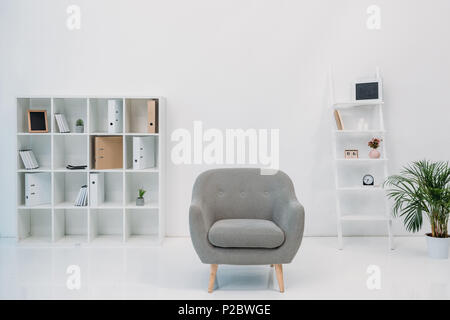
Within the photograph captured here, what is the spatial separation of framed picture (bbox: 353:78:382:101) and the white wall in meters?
0.19

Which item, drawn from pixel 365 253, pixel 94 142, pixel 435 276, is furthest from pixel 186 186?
pixel 435 276

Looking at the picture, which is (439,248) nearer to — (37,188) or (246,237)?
(246,237)

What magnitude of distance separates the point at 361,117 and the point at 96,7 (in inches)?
123

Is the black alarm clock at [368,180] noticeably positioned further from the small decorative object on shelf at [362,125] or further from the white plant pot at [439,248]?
the white plant pot at [439,248]

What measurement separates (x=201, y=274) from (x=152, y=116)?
68.1 inches

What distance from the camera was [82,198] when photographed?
4.30m

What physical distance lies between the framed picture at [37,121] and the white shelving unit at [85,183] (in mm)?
99

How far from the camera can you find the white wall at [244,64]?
456 cm

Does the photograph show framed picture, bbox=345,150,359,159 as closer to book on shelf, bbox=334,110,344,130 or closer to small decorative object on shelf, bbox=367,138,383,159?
small decorative object on shelf, bbox=367,138,383,159

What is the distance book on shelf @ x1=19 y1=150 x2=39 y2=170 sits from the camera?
429 cm

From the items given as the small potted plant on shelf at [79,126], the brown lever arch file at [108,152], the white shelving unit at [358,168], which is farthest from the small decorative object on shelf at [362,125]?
the small potted plant on shelf at [79,126]

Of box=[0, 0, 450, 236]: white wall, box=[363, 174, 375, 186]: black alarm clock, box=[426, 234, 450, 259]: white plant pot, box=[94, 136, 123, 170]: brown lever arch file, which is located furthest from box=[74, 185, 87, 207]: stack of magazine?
box=[426, 234, 450, 259]: white plant pot

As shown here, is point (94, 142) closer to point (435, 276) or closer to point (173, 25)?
point (173, 25)
